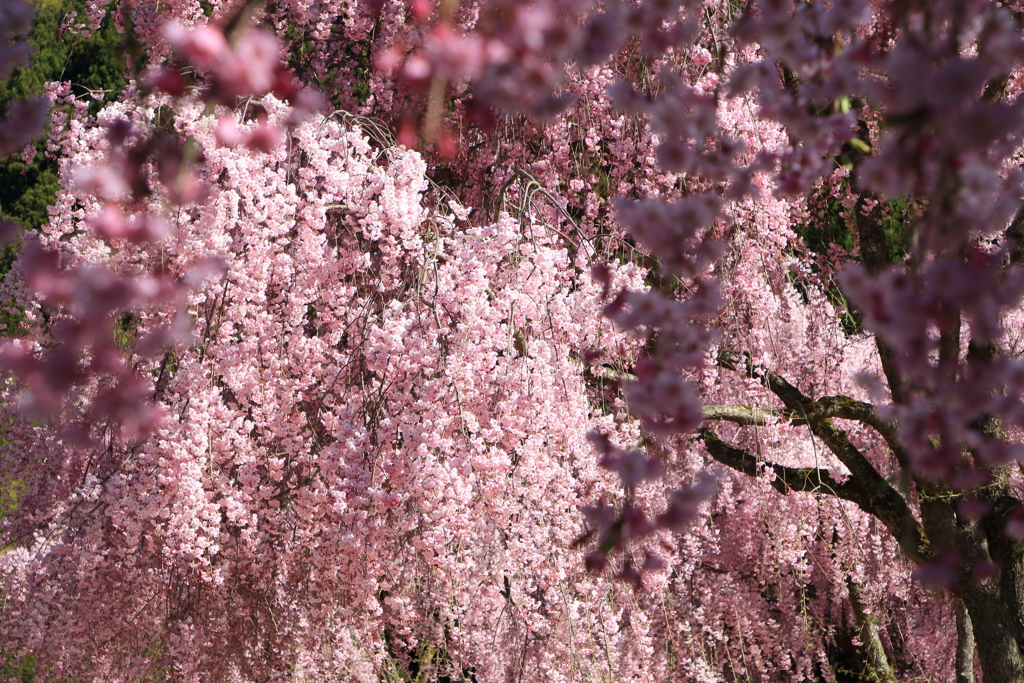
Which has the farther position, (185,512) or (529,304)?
(529,304)

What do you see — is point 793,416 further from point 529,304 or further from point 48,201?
point 48,201

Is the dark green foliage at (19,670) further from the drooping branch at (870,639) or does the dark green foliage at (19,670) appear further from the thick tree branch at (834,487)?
the drooping branch at (870,639)

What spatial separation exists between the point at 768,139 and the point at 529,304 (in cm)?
202

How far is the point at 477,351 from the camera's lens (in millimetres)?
4133

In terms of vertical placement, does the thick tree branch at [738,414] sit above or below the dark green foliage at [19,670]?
above

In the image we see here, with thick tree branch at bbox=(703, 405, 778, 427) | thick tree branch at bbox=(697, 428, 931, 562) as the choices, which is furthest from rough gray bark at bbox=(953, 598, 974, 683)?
thick tree branch at bbox=(703, 405, 778, 427)

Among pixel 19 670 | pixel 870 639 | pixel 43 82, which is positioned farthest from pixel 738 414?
pixel 43 82

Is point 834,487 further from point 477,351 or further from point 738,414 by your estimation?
point 477,351

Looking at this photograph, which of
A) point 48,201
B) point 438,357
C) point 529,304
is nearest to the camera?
point 438,357

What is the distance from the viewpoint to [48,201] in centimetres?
1658

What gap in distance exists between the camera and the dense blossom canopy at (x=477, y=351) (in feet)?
4.62

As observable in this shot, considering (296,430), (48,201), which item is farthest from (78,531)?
(48,201)

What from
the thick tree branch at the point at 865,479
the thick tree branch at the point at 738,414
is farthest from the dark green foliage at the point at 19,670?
the thick tree branch at the point at 865,479

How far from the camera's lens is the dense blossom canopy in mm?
1407
